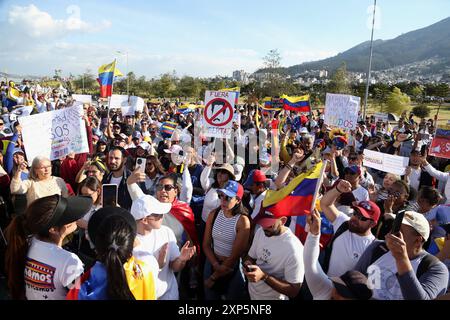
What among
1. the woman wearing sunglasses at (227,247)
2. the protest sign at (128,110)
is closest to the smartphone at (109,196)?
Answer: the woman wearing sunglasses at (227,247)

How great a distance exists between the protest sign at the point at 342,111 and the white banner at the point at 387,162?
10.3 feet

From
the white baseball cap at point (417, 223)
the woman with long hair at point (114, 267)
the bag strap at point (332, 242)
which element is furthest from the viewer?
the bag strap at point (332, 242)

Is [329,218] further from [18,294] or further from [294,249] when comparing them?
[18,294]

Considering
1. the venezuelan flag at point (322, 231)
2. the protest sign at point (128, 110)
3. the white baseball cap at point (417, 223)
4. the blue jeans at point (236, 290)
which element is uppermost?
the protest sign at point (128, 110)

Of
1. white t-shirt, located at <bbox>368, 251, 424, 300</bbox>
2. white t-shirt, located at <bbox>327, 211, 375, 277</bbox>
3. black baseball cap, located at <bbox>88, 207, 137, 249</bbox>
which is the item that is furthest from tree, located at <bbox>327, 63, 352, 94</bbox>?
black baseball cap, located at <bbox>88, 207, 137, 249</bbox>

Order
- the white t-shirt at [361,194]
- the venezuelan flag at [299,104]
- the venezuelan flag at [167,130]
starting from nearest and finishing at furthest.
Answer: the white t-shirt at [361,194]
the venezuelan flag at [167,130]
the venezuelan flag at [299,104]

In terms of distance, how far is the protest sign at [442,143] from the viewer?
6441 millimetres

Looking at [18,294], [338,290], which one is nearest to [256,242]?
[338,290]

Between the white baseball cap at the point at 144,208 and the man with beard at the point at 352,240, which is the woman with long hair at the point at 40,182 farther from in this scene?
the man with beard at the point at 352,240

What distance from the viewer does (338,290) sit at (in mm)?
2143

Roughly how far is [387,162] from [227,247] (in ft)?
11.6

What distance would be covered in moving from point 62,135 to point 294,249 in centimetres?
421

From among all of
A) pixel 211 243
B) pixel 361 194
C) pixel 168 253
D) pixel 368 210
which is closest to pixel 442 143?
pixel 361 194

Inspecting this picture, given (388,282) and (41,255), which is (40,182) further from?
(388,282)
